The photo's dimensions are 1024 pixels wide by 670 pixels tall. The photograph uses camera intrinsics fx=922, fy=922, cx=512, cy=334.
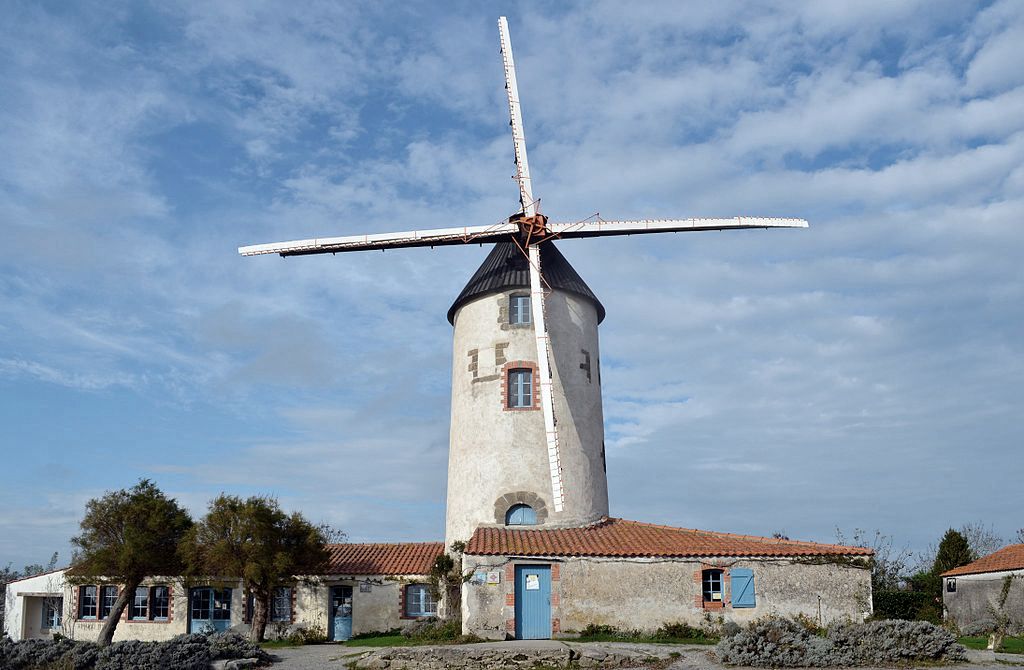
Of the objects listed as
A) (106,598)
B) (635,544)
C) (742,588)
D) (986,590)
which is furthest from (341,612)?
(986,590)

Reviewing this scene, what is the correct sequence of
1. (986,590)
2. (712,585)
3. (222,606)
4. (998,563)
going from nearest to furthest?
(712,585)
(222,606)
(998,563)
(986,590)

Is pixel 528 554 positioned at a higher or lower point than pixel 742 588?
higher

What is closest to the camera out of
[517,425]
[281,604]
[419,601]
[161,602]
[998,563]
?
[517,425]

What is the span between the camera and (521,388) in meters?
25.2

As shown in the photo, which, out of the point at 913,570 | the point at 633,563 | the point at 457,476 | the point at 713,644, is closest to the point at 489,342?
the point at 457,476

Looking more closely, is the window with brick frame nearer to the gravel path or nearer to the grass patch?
the gravel path

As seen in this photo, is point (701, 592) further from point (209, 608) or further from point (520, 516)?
point (209, 608)

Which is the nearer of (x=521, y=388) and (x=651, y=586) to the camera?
(x=651, y=586)

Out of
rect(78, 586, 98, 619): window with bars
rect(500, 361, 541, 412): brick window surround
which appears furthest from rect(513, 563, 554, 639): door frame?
rect(78, 586, 98, 619): window with bars

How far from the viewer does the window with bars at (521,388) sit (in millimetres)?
25031

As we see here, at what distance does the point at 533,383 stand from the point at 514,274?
312 cm

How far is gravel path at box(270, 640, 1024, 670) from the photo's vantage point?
653 inches

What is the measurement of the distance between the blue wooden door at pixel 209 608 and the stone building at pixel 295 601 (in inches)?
1.1

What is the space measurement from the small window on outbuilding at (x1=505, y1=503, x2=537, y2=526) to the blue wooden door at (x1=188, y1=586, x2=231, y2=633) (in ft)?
28.9
